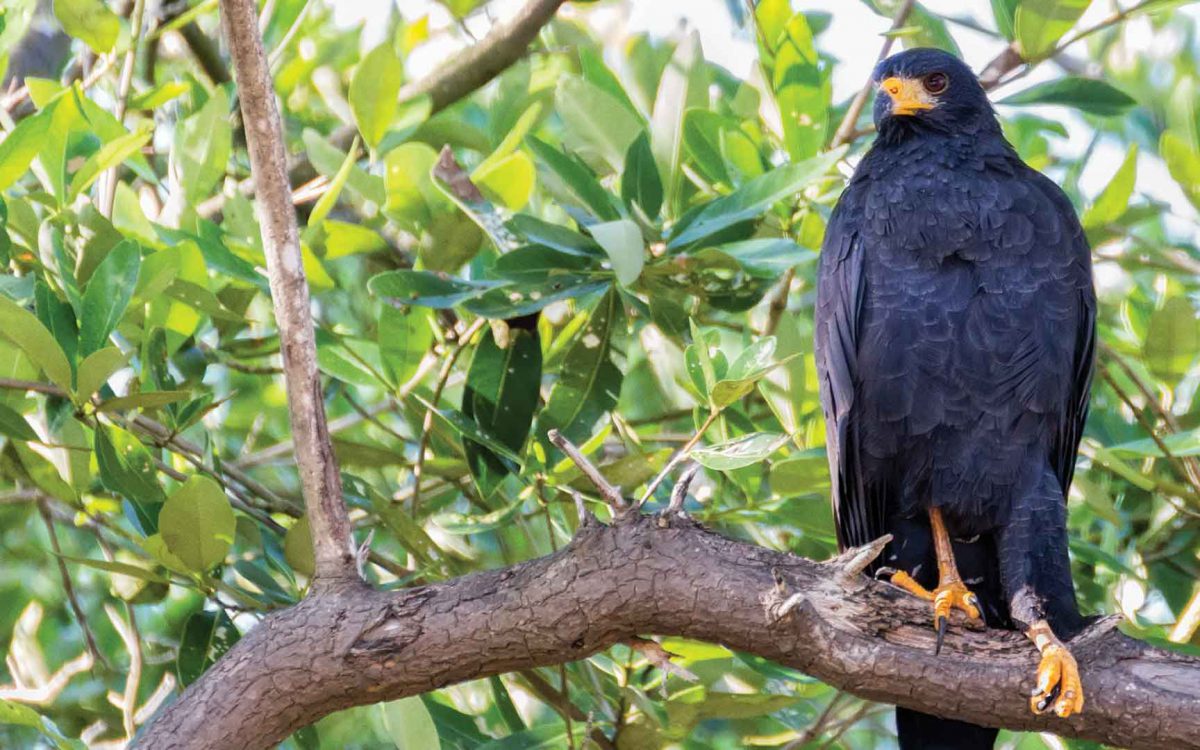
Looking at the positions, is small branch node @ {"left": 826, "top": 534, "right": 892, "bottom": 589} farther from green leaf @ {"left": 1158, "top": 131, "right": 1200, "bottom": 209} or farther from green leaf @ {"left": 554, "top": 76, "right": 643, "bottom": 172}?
green leaf @ {"left": 1158, "top": 131, "right": 1200, "bottom": 209}

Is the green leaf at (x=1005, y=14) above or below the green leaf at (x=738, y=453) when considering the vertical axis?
above

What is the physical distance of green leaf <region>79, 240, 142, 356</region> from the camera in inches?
113

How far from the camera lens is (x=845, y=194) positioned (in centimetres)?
362

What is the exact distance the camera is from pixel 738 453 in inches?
106

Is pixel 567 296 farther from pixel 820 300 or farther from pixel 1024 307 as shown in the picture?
pixel 1024 307

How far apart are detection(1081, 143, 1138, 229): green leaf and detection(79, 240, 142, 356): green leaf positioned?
250cm

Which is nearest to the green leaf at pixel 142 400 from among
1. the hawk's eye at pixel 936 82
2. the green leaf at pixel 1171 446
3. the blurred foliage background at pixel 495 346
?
the blurred foliage background at pixel 495 346

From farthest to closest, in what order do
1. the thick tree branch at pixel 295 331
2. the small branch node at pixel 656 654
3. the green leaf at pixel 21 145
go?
the green leaf at pixel 21 145
the thick tree branch at pixel 295 331
the small branch node at pixel 656 654

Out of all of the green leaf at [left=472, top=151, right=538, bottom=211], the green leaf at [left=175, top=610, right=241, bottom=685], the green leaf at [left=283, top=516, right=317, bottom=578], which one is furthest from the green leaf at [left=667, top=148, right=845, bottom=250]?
the green leaf at [left=175, top=610, right=241, bottom=685]

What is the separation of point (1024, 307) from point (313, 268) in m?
1.84

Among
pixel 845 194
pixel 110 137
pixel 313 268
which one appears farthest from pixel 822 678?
pixel 110 137

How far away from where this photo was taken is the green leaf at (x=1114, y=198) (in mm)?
3615

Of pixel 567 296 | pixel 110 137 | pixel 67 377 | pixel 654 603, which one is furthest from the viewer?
pixel 110 137

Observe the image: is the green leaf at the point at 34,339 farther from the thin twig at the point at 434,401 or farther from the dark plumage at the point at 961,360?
the dark plumage at the point at 961,360
